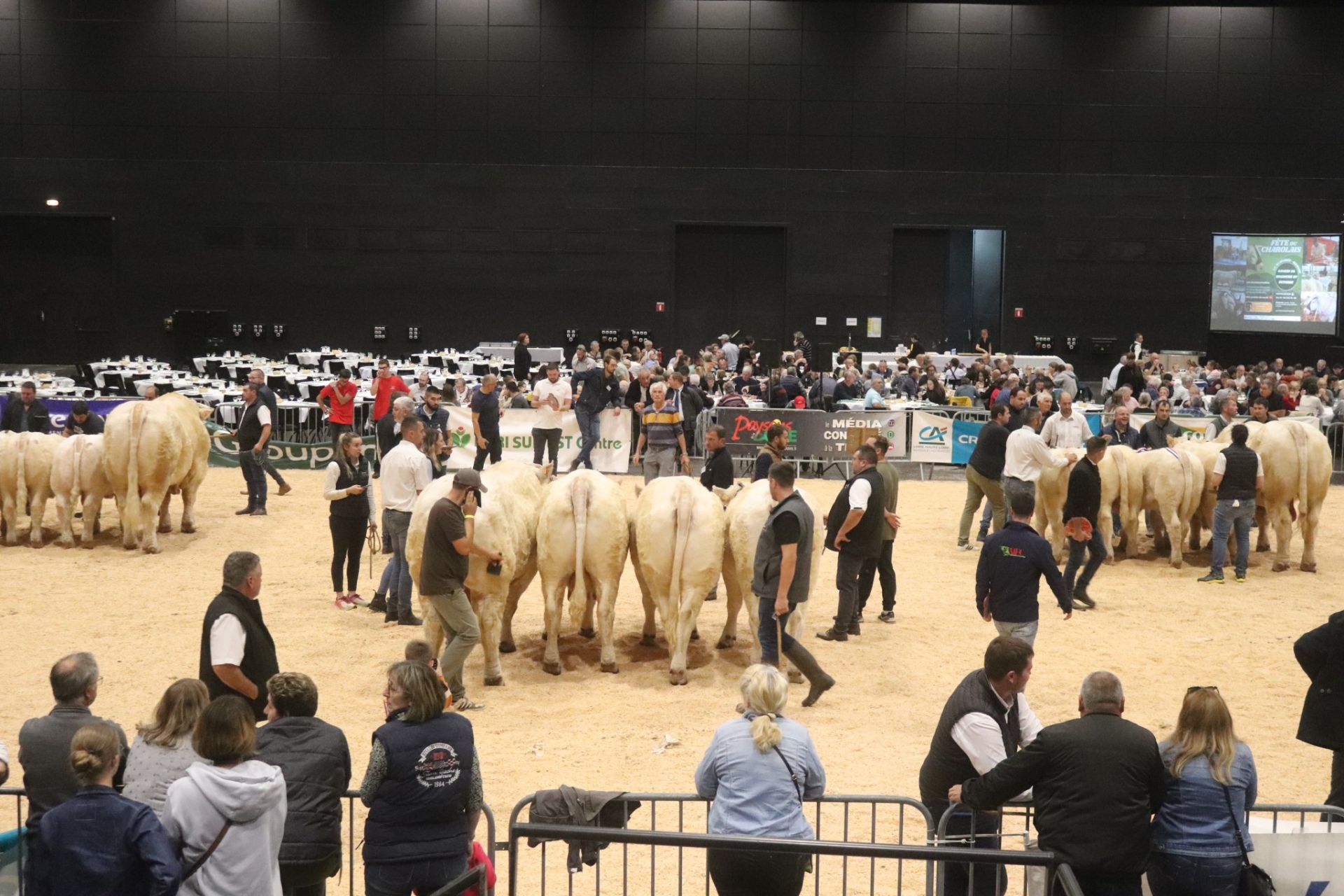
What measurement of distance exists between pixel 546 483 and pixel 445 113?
938 inches

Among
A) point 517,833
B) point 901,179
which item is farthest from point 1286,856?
point 901,179

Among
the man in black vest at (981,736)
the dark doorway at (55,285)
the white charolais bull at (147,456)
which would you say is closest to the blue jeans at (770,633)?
the man in black vest at (981,736)

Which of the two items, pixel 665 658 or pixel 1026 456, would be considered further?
pixel 1026 456

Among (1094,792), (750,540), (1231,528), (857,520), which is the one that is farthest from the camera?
(1231,528)

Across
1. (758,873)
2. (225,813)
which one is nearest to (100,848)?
(225,813)

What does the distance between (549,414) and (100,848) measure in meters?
14.5

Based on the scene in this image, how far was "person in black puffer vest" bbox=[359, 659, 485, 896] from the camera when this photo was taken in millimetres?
5027

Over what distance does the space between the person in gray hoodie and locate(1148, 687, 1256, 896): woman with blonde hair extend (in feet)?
11.2

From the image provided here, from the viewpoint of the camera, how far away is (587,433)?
19.5 m

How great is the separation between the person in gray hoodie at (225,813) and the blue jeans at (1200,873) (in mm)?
3405

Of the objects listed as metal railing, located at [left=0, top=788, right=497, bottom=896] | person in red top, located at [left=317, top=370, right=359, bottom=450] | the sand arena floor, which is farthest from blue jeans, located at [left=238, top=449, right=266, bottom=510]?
metal railing, located at [left=0, top=788, right=497, bottom=896]

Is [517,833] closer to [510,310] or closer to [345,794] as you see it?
[345,794]

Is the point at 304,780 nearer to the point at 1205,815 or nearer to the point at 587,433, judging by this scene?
the point at 1205,815

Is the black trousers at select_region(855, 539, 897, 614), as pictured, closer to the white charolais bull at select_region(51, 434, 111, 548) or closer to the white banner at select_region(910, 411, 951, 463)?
the white charolais bull at select_region(51, 434, 111, 548)
